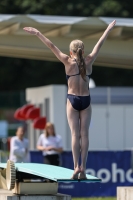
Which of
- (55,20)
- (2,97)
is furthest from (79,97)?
(2,97)

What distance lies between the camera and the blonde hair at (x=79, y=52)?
8.02 m

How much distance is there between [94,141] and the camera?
2109 cm

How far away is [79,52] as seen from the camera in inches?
316

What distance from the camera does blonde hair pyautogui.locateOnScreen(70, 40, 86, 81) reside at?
8.02 metres

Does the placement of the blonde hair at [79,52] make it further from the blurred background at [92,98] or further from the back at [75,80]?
the blurred background at [92,98]

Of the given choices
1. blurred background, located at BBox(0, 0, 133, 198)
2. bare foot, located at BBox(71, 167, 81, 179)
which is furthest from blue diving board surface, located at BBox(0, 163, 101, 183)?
blurred background, located at BBox(0, 0, 133, 198)

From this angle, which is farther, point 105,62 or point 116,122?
point 116,122

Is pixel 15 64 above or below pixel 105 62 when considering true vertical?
above

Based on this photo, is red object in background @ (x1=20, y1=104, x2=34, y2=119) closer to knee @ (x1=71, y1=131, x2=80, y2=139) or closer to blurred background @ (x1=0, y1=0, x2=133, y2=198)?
blurred background @ (x1=0, y1=0, x2=133, y2=198)

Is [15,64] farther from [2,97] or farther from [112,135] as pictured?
[112,135]

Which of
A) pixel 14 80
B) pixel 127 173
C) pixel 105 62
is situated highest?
pixel 14 80

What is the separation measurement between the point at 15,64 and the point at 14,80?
1115mm

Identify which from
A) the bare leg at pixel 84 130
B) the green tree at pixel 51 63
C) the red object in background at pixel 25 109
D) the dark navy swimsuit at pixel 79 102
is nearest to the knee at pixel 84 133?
the bare leg at pixel 84 130

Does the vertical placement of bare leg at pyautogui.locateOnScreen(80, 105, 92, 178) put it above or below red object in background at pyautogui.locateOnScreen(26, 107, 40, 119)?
below
